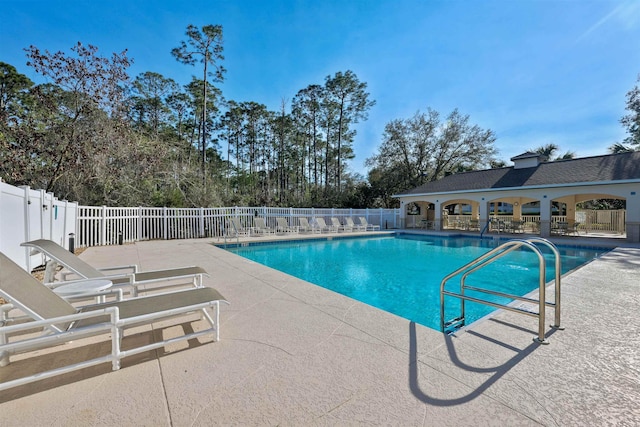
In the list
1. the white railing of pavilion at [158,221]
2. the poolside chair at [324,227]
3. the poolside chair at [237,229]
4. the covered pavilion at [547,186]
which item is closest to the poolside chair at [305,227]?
the poolside chair at [324,227]

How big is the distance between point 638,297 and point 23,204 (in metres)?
10.6

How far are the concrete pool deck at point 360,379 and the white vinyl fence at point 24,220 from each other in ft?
11.1

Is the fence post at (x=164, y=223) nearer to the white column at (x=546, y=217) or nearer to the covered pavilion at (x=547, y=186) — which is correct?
the covered pavilion at (x=547, y=186)

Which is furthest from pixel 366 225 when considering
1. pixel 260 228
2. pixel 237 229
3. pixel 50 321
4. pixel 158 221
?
pixel 50 321

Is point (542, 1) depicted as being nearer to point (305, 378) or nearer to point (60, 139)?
point (305, 378)

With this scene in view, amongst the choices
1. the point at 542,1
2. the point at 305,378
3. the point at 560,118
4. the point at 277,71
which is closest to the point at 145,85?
the point at 277,71

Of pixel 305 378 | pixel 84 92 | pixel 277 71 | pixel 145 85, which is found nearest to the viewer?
pixel 305 378

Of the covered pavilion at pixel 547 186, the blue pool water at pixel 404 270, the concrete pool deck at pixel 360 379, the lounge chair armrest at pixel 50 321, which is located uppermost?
the covered pavilion at pixel 547 186

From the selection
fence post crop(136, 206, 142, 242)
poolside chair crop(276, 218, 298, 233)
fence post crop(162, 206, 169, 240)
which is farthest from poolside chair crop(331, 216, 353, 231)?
fence post crop(136, 206, 142, 242)

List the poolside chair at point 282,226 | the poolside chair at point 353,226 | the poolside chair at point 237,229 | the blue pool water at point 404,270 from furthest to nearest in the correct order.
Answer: the poolside chair at point 353,226
the poolside chair at point 282,226
the poolside chair at point 237,229
the blue pool water at point 404,270

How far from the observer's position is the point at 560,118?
1916cm

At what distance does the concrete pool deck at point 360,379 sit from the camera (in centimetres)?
174

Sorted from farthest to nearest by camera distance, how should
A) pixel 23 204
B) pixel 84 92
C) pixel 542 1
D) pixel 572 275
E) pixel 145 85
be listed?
pixel 145 85 < pixel 84 92 < pixel 542 1 < pixel 572 275 < pixel 23 204

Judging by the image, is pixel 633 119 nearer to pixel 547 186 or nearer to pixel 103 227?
pixel 547 186
